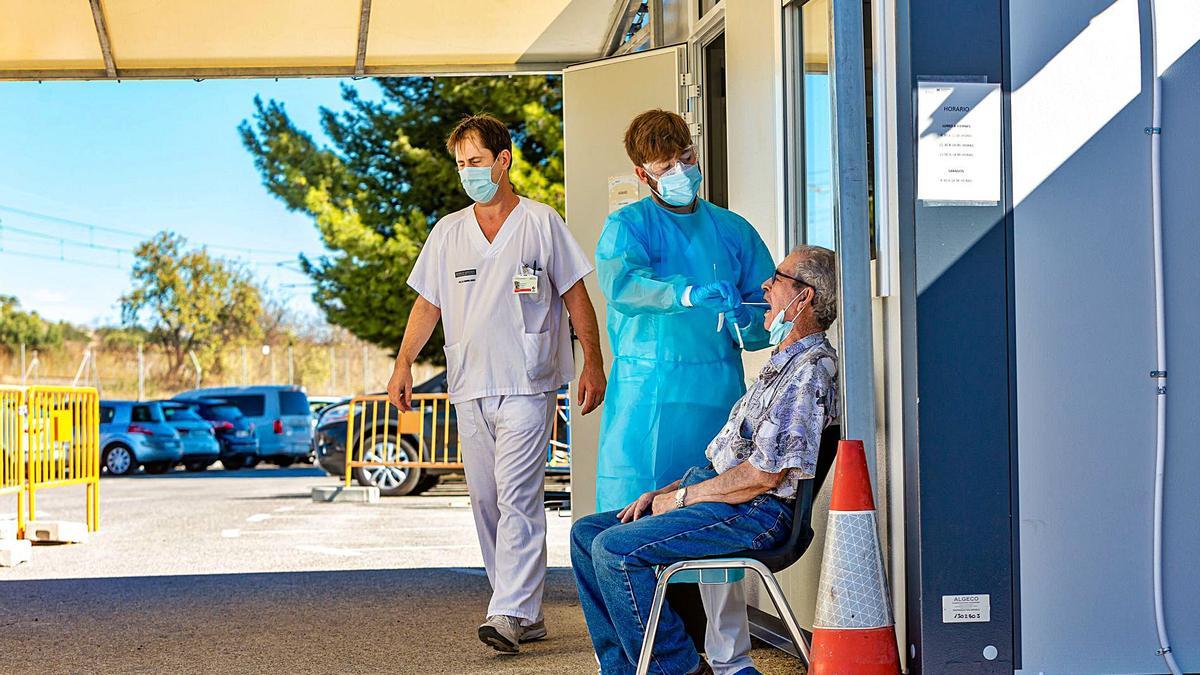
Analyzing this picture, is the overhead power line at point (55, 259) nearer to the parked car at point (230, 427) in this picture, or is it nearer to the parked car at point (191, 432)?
the parked car at point (230, 427)

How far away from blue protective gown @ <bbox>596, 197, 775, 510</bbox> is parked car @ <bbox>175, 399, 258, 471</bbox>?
24.6 metres

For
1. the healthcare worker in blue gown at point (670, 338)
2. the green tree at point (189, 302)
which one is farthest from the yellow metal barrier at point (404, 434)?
the green tree at point (189, 302)

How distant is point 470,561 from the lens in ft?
31.5

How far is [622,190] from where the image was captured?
7.68 meters

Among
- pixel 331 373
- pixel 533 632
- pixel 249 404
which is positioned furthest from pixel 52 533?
pixel 331 373

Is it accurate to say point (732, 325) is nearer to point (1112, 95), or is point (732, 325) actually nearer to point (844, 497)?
point (844, 497)

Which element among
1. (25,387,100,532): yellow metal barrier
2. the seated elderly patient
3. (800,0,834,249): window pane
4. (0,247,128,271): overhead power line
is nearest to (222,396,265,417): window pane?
(25,387,100,532): yellow metal barrier

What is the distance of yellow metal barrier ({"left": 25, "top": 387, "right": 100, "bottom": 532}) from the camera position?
37.2 ft

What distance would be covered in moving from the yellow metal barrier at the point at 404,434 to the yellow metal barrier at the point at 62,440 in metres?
4.18

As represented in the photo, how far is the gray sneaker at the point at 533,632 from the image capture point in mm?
5914

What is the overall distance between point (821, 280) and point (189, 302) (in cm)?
5304

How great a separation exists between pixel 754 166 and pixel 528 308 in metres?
1.09

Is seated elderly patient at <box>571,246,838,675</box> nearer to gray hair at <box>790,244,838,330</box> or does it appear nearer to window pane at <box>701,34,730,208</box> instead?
gray hair at <box>790,244,838,330</box>

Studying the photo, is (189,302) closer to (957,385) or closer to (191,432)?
(191,432)
